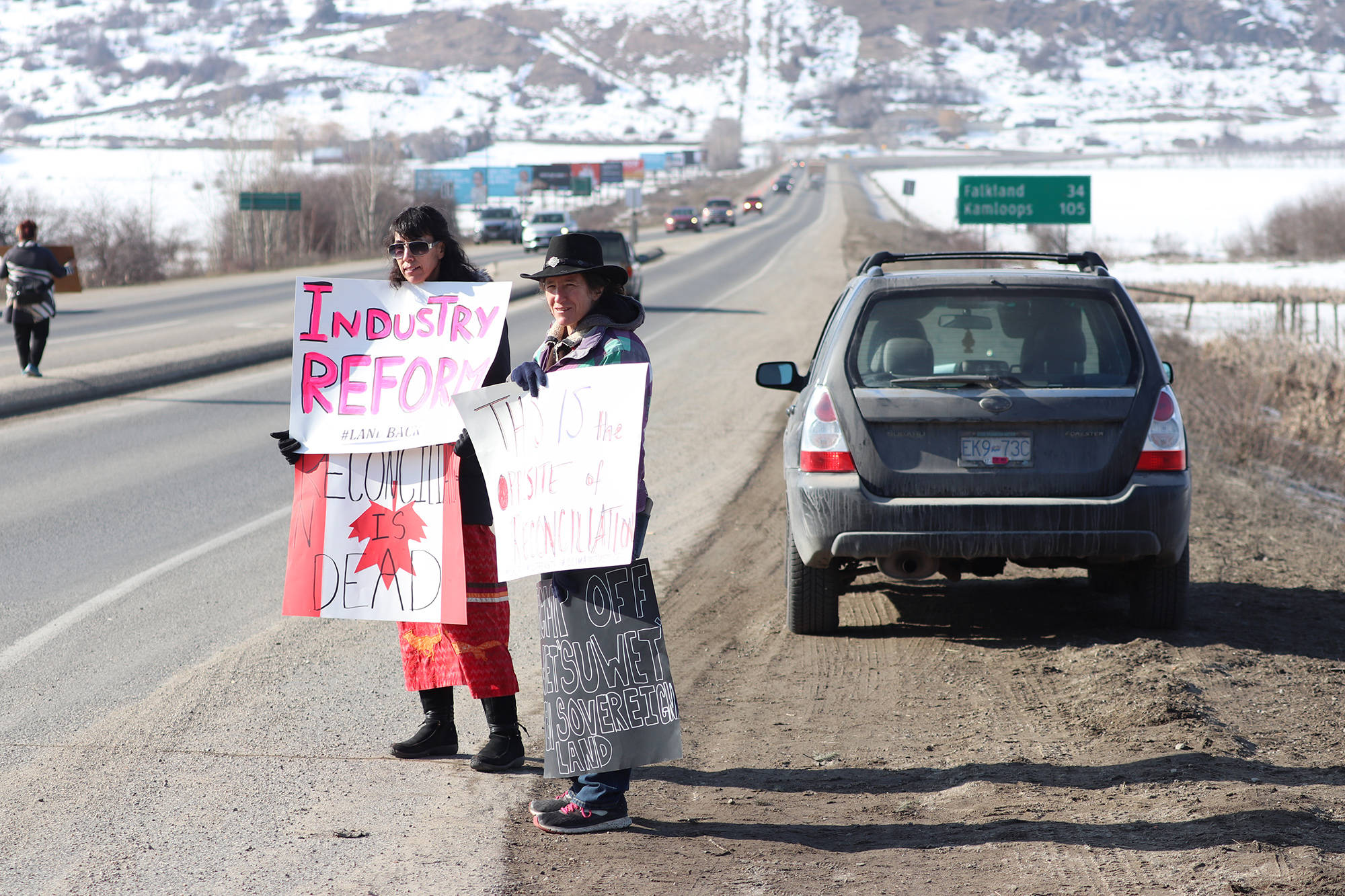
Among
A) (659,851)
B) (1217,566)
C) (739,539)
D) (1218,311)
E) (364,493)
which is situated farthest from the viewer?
(1218,311)

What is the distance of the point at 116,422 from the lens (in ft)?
43.3

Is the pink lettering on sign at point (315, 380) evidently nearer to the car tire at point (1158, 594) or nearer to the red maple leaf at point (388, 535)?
the red maple leaf at point (388, 535)

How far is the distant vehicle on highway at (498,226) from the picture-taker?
211ft

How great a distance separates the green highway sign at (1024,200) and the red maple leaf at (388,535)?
22952mm

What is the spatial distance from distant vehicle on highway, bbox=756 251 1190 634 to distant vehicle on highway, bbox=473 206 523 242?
194 feet

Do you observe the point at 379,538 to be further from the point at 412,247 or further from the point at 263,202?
the point at 263,202

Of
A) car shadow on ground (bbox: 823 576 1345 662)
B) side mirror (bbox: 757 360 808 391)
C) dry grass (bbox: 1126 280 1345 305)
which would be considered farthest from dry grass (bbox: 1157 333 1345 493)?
dry grass (bbox: 1126 280 1345 305)

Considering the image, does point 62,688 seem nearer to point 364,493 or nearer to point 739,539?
point 364,493

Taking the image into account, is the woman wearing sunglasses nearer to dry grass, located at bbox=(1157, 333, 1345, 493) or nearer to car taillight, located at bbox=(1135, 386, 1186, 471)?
car taillight, located at bbox=(1135, 386, 1186, 471)

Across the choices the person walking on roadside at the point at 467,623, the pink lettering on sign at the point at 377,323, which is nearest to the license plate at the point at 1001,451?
the person walking on roadside at the point at 467,623

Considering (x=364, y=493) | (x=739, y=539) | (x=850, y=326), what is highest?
(x=850, y=326)

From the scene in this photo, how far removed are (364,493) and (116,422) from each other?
388 inches

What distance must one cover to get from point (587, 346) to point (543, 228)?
49.8 meters

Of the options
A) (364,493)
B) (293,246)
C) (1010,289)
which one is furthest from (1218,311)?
(293,246)
